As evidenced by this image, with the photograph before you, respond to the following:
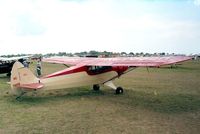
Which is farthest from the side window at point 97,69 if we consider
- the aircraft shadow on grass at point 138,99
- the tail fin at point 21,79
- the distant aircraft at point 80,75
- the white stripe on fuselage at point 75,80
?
the tail fin at point 21,79

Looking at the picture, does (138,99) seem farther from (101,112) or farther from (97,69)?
(101,112)

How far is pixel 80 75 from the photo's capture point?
1371cm

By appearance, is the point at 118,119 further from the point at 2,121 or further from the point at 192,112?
the point at 2,121

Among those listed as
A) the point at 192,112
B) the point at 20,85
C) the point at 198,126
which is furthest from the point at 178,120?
the point at 20,85

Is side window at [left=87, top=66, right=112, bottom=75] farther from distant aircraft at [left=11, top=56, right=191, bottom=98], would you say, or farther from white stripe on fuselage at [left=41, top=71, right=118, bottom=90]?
white stripe on fuselage at [left=41, top=71, right=118, bottom=90]

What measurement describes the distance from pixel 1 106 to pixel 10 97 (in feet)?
6.24

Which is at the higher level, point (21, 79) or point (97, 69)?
point (97, 69)

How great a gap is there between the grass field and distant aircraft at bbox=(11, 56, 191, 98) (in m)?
0.60

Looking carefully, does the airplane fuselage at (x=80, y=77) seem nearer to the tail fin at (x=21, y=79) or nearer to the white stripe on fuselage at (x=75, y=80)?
the white stripe on fuselage at (x=75, y=80)

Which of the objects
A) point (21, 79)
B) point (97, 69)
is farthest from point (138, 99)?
point (21, 79)

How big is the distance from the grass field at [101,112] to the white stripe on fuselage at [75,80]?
1.83ft

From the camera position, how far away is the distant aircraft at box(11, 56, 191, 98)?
1171cm

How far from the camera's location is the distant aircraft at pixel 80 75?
38.4 ft

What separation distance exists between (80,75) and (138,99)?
2935 millimetres
